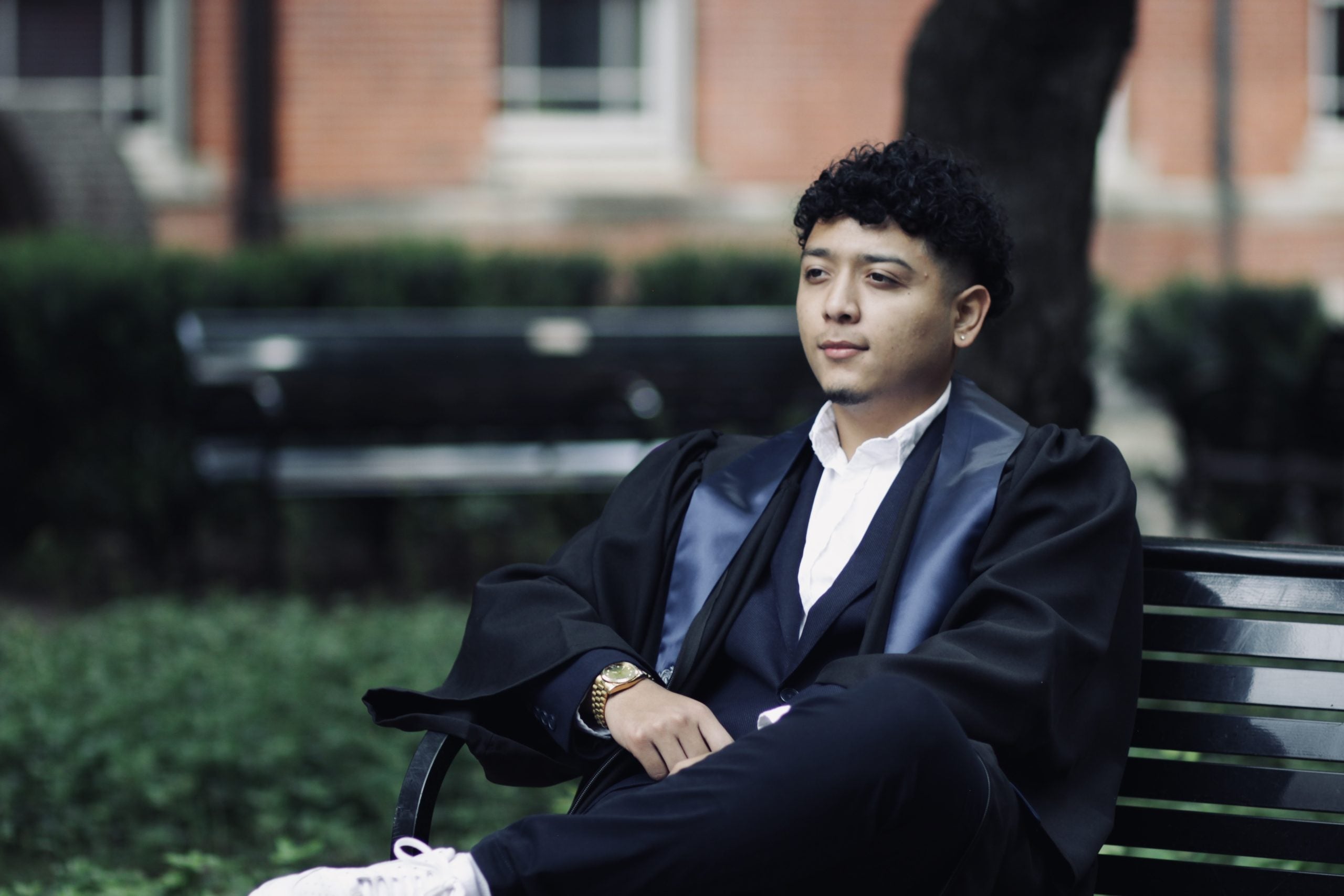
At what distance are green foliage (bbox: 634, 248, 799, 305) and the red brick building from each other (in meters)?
2.22

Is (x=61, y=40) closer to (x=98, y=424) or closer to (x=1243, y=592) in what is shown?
(x=98, y=424)

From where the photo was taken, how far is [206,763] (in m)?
4.32

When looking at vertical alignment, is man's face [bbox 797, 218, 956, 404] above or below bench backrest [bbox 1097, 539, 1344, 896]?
above

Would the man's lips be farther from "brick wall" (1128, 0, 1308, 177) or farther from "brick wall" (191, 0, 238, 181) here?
"brick wall" (1128, 0, 1308, 177)

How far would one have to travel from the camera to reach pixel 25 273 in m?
6.92

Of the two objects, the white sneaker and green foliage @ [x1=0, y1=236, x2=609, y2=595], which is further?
green foliage @ [x1=0, y1=236, x2=609, y2=595]

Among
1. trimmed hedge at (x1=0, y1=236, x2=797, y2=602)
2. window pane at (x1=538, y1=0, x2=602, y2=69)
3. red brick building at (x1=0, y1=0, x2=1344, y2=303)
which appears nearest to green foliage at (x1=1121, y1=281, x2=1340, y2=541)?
red brick building at (x1=0, y1=0, x2=1344, y2=303)

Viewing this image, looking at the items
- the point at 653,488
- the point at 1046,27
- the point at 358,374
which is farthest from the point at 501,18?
the point at 653,488

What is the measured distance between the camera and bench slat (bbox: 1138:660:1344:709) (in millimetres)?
2379

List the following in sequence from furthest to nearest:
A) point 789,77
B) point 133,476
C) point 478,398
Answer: point 789,77
point 478,398
point 133,476

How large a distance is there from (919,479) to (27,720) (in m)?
3.28

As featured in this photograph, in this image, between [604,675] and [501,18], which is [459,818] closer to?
[604,675]

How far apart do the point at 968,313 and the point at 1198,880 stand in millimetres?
999

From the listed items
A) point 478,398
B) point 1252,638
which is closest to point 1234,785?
point 1252,638
